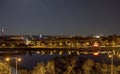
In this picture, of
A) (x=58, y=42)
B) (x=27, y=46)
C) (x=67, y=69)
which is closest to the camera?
(x=27, y=46)

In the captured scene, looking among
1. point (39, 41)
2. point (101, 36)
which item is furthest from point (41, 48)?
point (101, 36)

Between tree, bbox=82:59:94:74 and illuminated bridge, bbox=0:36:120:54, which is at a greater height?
illuminated bridge, bbox=0:36:120:54

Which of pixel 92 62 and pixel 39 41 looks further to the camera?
pixel 92 62

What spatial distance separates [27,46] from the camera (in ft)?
72.6

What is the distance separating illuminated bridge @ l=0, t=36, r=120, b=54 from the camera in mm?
22219

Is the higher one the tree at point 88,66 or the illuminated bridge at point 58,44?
the illuminated bridge at point 58,44

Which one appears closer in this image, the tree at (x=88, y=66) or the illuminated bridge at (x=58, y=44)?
the illuminated bridge at (x=58, y=44)

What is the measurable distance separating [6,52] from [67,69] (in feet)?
25.6

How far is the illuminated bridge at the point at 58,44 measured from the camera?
22219 millimetres

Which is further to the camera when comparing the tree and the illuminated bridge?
the tree

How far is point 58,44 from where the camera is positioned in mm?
23469

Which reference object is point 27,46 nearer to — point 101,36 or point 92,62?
Result: point 101,36

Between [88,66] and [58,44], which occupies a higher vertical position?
[58,44]

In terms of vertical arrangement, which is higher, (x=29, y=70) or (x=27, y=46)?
(x=27, y=46)
